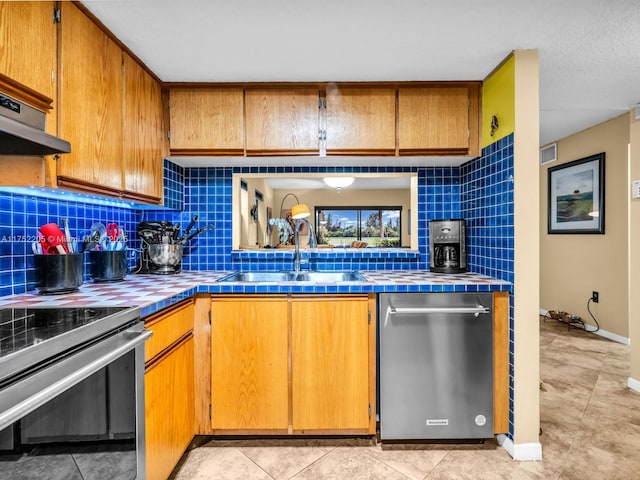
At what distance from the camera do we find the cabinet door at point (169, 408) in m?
1.35

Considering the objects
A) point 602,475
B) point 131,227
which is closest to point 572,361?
point 602,475

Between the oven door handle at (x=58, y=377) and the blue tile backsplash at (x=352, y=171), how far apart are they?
0.96 metres

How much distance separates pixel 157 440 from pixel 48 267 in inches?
32.7

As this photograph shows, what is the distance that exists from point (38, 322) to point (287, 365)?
109cm

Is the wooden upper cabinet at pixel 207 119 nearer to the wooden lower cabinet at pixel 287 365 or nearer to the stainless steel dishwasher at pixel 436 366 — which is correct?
the wooden lower cabinet at pixel 287 365

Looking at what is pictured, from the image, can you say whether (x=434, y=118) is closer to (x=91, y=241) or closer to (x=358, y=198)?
(x=91, y=241)

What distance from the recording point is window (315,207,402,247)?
8.47m

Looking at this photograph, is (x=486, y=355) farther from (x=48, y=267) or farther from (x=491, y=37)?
(x=48, y=267)

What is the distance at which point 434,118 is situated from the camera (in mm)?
2064

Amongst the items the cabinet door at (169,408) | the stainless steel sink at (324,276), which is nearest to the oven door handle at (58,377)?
the cabinet door at (169,408)

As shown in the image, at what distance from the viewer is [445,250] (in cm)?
215

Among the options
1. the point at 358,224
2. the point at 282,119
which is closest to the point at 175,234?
the point at 282,119

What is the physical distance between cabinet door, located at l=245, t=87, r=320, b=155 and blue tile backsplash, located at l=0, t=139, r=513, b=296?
342 millimetres

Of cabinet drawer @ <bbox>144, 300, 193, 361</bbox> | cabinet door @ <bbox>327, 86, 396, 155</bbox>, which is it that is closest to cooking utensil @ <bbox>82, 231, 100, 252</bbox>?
cabinet drawer @ <bbox>144, 300, 193, 361</bbox>
